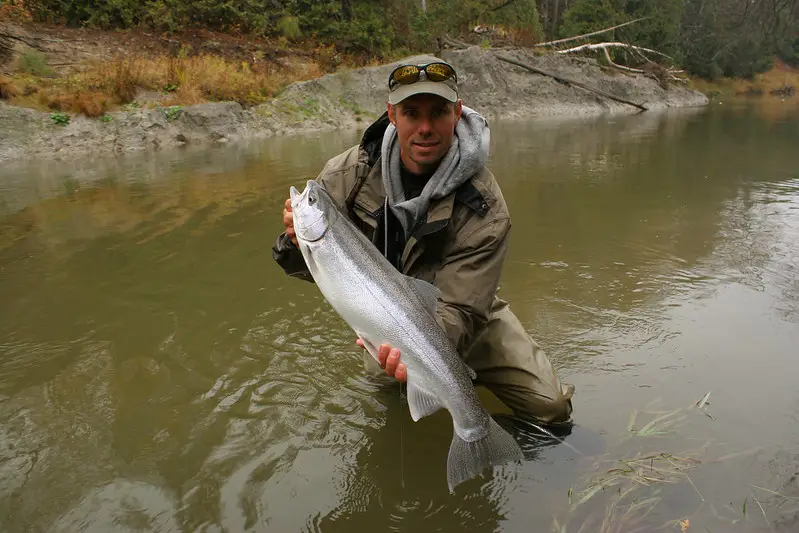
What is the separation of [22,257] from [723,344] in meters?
6.88

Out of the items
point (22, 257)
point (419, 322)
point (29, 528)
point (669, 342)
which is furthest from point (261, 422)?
point (22, 257)

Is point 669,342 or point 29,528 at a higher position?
point 29,528

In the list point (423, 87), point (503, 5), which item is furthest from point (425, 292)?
point (503, 5)

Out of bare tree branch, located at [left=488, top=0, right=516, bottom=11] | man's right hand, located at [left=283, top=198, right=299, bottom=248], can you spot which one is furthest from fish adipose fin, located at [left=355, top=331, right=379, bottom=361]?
bare tree branch, located at [left=488, top=0, right=516, bottom=11]

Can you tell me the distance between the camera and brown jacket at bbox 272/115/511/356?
289cm

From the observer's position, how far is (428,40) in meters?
26.2

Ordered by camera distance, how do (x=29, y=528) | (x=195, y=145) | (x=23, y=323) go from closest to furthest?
(x=29, y=528) < (x=23, y=323) < (x=195, y=145)

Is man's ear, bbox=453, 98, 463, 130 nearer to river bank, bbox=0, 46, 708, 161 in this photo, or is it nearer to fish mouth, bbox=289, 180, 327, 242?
fish mouth, bbox=289, 180, 327, 242

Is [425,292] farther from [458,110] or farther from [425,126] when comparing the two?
[458,110]

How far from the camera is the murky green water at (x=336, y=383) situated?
2705 millimetres

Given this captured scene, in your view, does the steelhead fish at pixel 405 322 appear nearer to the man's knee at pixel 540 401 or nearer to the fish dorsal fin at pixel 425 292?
the fish dorsal fin at pixel 425 292

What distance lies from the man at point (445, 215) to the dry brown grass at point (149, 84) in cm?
1296

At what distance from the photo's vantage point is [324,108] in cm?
1923

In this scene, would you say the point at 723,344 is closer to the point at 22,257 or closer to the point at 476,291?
the point at 476,291
